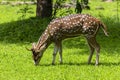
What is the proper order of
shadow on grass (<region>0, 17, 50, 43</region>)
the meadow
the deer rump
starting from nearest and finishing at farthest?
the meadow, the deer rump, shadow on grass (<region>0, 17, 50, 43</region>)

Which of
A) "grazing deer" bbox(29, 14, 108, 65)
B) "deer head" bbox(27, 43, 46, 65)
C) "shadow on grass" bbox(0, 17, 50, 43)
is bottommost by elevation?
"shadow on grass" bbox(0, 17, 50, 43)

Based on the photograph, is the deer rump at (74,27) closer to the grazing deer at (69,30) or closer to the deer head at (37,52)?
the grazing deer at (69,30)

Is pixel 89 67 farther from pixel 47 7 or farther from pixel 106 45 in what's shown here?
pixel 47 7

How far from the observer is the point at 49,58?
18891 mm

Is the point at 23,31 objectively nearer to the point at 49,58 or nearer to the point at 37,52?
the point at 49,58

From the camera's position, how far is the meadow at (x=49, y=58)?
15672mm

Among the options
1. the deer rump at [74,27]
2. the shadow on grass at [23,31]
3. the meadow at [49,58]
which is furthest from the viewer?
the shadow on grass at [23,31]

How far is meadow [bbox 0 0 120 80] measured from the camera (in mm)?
15672

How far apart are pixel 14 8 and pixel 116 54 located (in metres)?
21.1

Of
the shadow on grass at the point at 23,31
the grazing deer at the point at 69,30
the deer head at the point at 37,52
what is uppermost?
the grazing deer at the point at 69,30

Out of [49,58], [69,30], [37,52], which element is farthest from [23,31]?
[69,30]

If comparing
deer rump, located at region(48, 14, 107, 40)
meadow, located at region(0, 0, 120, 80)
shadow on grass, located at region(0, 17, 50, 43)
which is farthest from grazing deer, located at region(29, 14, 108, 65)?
shadow on grass, located at region(0, 17, 50, 43)

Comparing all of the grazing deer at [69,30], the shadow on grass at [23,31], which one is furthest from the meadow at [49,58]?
the grazing deer at [69,30]

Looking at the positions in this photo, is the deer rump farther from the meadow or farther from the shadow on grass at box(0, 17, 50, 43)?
the shadow on grass at box(0, 17, 50, 43)
